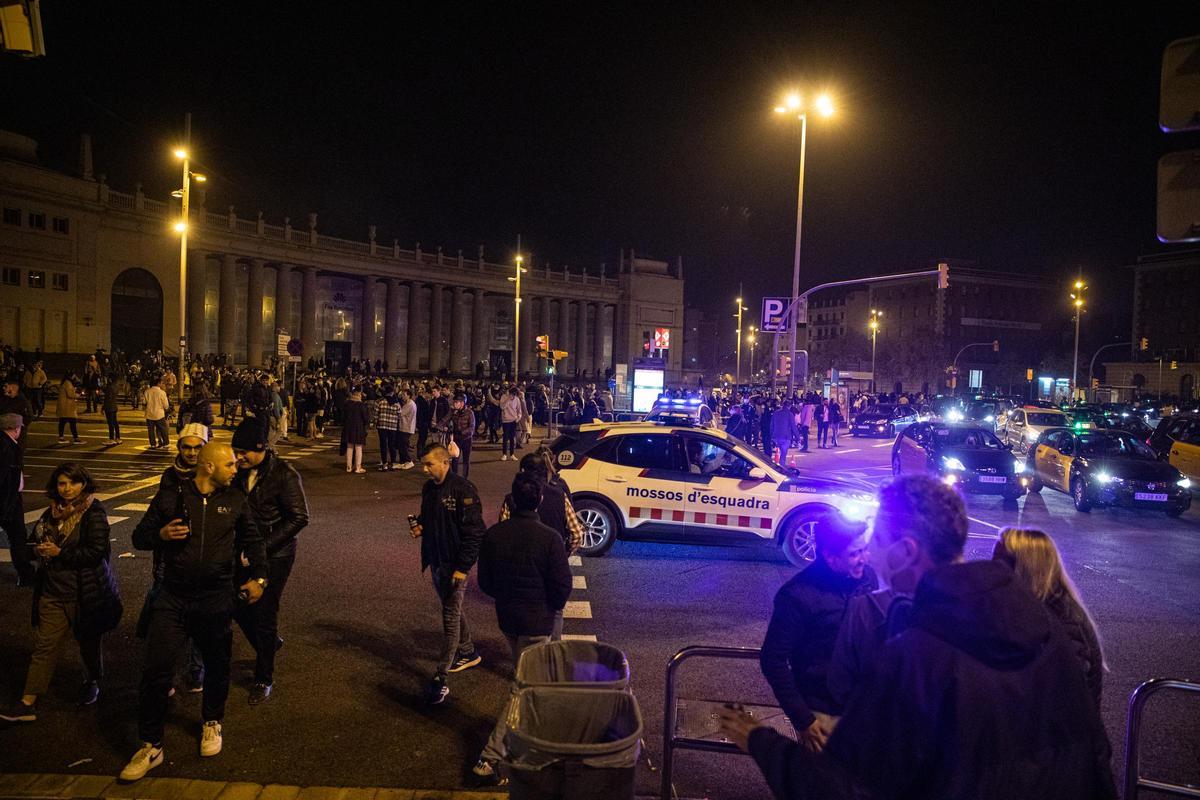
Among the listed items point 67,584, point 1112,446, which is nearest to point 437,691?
point 67,584

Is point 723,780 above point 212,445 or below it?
below

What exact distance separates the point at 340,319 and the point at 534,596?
61.5 m

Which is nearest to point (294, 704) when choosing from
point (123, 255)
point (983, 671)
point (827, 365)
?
point (983, 671)

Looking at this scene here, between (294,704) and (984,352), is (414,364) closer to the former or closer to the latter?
(294,704)

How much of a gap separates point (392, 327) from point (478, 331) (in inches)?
308

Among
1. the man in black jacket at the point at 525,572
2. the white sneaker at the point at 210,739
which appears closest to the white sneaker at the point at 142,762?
the white sneaker at the point at 210,739

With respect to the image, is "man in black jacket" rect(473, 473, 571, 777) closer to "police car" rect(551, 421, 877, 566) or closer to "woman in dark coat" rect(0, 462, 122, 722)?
"woman in dark coat" rect(0, 462, 122, 722)

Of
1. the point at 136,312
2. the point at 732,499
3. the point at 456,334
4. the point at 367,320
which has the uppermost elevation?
the point at 367,320

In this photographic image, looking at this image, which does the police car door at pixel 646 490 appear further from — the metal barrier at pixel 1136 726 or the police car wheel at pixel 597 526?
the metal barrier at pixel 1136 726

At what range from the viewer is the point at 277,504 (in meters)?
5.47

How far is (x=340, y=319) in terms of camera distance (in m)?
62.4

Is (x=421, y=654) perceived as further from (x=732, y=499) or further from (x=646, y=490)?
(x=732, y=499)

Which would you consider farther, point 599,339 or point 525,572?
point 599,339

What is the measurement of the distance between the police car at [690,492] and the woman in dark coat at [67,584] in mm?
5605
